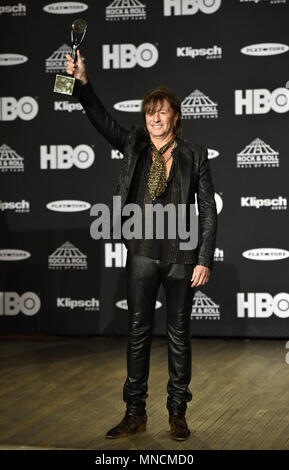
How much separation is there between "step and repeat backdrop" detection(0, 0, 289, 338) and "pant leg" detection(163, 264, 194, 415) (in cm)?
267

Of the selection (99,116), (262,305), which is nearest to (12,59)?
(262,305)

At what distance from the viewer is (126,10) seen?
5973 millimetres

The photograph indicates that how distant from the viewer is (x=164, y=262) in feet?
10.5

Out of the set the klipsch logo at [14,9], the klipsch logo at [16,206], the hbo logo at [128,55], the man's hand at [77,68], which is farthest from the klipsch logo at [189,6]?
the man's hand at [77,68]

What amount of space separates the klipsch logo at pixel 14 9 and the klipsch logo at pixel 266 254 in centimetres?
277

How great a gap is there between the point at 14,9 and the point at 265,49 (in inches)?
84.4

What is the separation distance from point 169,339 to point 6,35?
3.82m

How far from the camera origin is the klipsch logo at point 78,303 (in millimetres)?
6074

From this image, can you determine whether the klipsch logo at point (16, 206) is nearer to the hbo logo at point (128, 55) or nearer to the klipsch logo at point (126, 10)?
the hbo logo at point (128, 55)

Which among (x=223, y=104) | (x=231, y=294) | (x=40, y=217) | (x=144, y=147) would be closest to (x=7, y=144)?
(x=40, y=217)

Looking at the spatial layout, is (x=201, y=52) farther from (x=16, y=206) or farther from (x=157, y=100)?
(x=157, y=100)

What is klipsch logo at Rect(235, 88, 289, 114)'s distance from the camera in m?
5.79

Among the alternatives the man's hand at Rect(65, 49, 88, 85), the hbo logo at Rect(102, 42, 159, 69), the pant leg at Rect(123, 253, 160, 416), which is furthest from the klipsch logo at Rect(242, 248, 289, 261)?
the man's hand at Rect(65, 49, 88, 85)

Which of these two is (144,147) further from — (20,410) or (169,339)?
(20,410)
